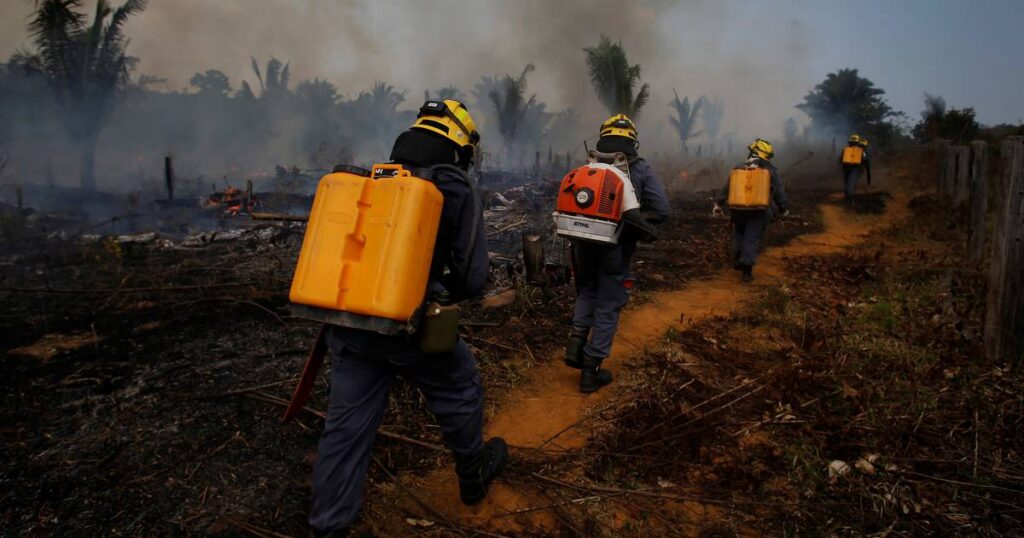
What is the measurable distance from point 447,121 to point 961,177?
12032 millimetres

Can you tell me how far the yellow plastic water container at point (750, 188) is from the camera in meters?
6.41

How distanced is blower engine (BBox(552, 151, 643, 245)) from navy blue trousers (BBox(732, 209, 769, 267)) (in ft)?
12.6

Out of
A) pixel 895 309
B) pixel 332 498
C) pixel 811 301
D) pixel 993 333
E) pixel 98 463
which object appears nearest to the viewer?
pixel 332 498

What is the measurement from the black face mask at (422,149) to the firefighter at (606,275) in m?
1.76

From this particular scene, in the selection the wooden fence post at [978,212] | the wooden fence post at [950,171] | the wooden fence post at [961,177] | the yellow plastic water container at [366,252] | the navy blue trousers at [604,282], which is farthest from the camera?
the wooden fence post at [950,171]

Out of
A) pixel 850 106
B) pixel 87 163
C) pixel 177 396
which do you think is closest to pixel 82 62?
pixel 87 163

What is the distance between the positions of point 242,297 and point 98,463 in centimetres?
342

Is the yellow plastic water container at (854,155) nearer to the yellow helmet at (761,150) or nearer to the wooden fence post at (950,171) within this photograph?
the wooden fence post at (950,171)

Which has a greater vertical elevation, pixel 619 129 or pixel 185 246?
pixel 619 129

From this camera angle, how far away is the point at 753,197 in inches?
255

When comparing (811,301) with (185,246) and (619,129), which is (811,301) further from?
(185,246)

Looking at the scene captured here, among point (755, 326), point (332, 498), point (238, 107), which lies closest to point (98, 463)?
point (332, 498)

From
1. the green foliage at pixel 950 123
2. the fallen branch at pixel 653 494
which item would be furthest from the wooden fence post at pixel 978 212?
the green foliage at pixel 950 123

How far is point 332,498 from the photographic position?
82.3 inches
